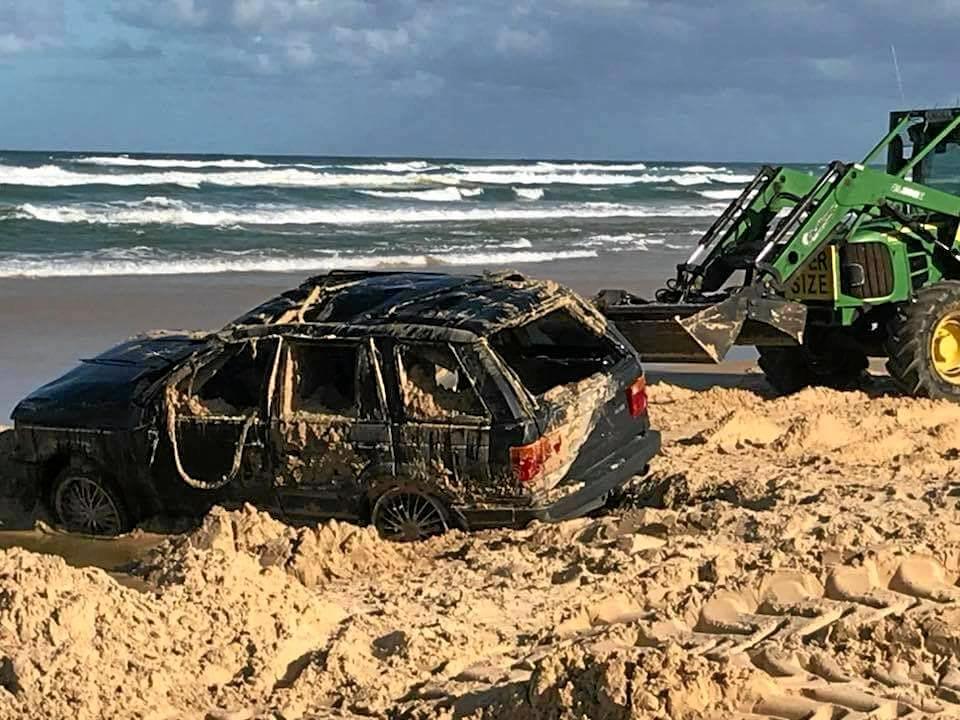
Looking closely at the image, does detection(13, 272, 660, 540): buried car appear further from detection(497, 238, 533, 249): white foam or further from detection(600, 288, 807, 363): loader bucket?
detection(497, 238, 533, 249): white foam

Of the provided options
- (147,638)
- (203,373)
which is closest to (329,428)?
(203,373)

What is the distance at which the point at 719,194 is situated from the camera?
56062 millimetres

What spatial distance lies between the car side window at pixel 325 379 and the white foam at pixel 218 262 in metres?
14.5

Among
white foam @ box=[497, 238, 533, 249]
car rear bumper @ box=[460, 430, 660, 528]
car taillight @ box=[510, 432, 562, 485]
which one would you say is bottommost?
car rear bumper @ box=[460, 430, 660, 528]

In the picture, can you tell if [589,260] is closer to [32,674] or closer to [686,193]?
[32,674]

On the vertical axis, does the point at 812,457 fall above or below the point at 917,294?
below

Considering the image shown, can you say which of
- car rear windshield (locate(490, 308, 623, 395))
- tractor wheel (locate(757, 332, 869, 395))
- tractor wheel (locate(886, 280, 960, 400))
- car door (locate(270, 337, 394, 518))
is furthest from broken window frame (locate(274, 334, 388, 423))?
tractor wheel (locate(757, 332, 869, 395))

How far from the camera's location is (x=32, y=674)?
17.1 feet

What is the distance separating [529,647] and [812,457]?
4191 millimetres

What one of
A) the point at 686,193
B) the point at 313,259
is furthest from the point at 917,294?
the point at 686,193

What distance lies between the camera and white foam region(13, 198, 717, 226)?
3303cm

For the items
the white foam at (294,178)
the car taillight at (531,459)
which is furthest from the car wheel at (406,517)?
the white foam at (294,178)

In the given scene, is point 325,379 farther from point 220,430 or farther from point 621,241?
point 621,241

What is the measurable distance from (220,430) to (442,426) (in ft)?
4.52
